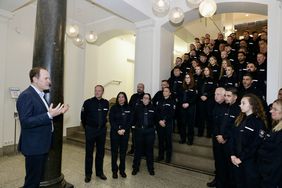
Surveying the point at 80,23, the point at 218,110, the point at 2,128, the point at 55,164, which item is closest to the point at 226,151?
the point at 218,110

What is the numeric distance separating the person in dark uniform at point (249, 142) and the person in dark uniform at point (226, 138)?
0.49m

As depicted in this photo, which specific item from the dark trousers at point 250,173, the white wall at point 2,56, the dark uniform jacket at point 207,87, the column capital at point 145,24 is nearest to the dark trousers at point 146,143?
the dark uniform jacket at point 207,87

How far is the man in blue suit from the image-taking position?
6.95 ft

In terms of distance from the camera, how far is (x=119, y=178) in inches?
157

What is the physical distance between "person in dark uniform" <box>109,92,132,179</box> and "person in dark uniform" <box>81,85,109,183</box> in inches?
7.0

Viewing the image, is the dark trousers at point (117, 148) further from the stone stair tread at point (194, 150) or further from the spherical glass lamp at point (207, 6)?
the spherical glass lamp at point (207, 6)

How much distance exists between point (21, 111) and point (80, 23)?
19.2 ft

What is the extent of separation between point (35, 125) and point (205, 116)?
11.6 ft

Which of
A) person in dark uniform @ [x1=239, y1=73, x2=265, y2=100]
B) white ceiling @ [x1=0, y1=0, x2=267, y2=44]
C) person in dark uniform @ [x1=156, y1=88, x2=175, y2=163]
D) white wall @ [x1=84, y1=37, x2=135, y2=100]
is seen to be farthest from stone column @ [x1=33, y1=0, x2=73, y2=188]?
white wall @ [x1=84, y1=37, x2=135, y2=100]

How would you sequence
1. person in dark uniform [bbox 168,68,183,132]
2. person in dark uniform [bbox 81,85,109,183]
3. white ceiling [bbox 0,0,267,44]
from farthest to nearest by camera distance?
person in dark uniform [bbox 168,68,183,132] → white ceiling [bbox 0,0,267,44] → person in dark uniform [bbox 81,85,109,183]

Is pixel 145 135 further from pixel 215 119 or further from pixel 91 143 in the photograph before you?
pixel 215 119

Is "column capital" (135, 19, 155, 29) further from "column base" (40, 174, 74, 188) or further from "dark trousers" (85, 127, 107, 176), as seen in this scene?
"column base" (40, 174, 74, 188)

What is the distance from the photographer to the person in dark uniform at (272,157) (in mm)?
2393

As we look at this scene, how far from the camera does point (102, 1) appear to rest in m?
4.86
